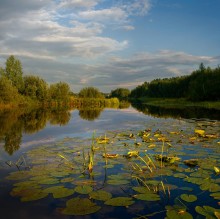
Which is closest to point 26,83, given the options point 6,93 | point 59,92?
point 59,92

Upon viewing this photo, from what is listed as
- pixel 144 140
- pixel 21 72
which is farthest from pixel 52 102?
pixel 144 140

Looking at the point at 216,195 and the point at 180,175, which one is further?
the point at 180,175

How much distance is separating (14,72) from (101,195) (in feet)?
233

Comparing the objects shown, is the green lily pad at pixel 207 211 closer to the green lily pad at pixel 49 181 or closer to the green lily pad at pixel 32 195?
the green lily pad at pixel 32 195

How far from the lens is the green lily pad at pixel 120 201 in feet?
16.8

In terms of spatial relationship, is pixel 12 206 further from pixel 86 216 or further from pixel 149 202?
pixel 149 202

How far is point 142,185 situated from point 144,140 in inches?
257

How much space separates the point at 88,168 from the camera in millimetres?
7387

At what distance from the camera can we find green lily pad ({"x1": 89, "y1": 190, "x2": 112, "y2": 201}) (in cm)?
539

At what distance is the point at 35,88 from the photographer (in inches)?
2702

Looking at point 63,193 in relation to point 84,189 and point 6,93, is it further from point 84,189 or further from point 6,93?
point 6,93

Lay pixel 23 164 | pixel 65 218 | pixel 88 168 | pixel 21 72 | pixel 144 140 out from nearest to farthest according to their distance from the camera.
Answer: pixel 65 218
pixel 88 168
pixel 23 164
pixel 144 140
pixel 21 72

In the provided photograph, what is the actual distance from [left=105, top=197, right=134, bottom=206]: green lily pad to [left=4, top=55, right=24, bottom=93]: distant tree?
2689 inches

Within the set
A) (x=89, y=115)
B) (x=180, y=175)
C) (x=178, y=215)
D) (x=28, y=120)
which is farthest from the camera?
(x=89, y=115)
